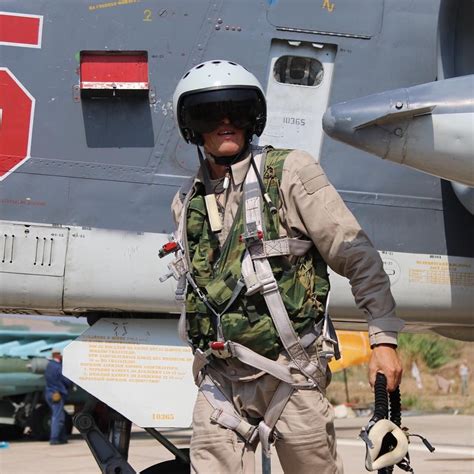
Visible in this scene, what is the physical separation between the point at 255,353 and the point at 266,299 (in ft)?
0.64

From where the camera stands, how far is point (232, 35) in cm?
574

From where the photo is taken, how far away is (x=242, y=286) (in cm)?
368

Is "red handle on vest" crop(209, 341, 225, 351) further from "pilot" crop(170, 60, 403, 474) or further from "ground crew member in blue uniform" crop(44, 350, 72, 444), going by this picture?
"ground crew member in blue uniform" crop(44, 350, 72, 444)

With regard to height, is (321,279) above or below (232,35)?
below

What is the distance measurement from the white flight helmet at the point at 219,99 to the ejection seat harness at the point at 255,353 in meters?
0.23

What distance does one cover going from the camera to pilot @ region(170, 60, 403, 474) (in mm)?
3666

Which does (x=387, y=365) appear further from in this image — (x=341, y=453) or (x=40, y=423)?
(x=40, y=423)

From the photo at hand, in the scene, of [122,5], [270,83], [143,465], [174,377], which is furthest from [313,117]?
[143,465]

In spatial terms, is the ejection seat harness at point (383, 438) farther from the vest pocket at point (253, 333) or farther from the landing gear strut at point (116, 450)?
the landing gear strut at point (116, 450)

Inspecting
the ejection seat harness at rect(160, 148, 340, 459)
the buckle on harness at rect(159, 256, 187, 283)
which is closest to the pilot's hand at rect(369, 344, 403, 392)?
the ejection seat harness at rect(160, 148, 340, 459)

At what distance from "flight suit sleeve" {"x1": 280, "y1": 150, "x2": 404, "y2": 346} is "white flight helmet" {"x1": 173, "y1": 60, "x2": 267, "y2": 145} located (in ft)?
0.79

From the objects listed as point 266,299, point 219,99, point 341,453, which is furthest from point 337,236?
point 341,453

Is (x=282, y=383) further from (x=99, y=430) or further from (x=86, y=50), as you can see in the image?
(x=86, y=50)

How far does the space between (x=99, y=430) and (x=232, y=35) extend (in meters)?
2.21
